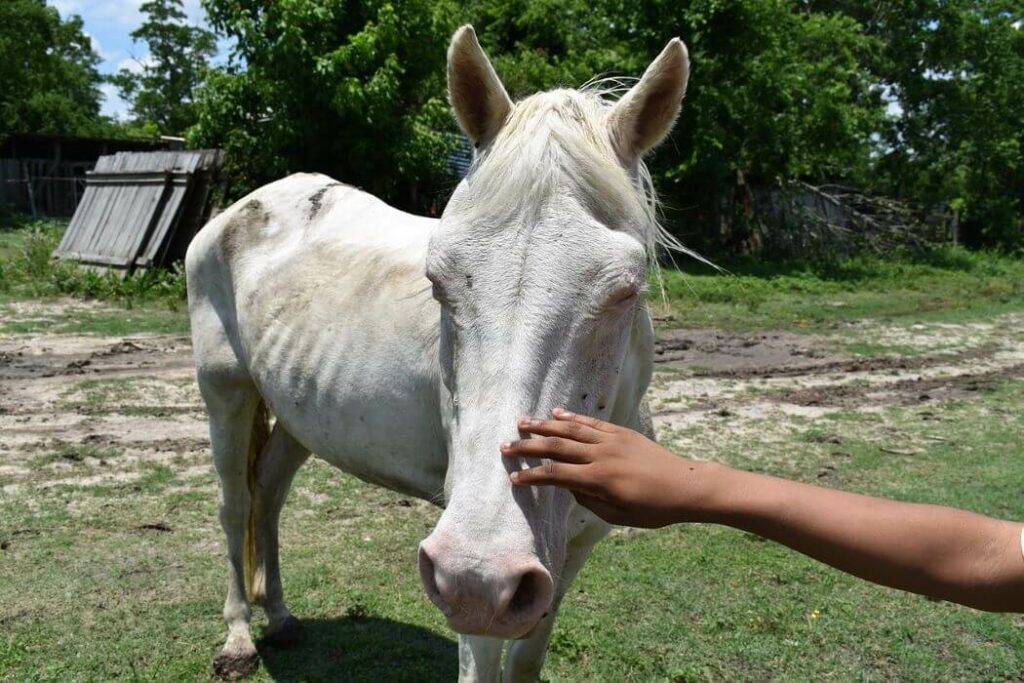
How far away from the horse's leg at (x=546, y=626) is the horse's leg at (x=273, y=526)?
1248mm

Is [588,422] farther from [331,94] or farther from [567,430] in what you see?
[331,94]

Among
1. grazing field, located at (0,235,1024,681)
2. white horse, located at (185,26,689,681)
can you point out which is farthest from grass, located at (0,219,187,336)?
white horse, located at (185,26,689,681)

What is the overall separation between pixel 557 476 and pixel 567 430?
0.08 meters

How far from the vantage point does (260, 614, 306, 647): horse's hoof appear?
11.6ft

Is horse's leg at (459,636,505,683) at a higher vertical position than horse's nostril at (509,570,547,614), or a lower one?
lower

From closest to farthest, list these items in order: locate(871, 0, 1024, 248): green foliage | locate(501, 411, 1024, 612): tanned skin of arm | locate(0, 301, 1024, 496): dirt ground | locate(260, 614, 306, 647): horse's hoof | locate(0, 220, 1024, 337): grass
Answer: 1. locate(501, 411, 1024, 612): tanned skin of arm
2. locate(260, 614, 306, 647): horse's hoof
3. locate(0, 301, 1024, 496): dirt ground
4. locate(0, 220, 1024, 337): grass
5. locate(871, 0, 1024, 248): green foliage

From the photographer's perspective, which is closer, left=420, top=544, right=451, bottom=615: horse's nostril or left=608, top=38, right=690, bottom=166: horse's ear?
left=420, top=544, right=451, bottom=615: horse's nostril

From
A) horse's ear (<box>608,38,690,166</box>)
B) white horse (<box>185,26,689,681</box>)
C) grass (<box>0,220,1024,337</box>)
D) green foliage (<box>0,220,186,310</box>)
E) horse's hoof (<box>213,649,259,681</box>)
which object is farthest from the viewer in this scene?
green foliage (<box>0,220,186,310</box>)

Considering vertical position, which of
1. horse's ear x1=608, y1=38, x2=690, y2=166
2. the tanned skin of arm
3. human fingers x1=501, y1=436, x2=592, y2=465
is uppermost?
horse's ear x1=608, y1=38, x2=690, y2=166

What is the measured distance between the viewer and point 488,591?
4.75 feet

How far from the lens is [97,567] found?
3.93 m

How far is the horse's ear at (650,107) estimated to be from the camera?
2.00m

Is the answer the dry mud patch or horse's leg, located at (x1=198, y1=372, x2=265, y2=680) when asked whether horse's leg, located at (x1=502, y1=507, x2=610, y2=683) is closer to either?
horse's leg, located at (x1=198, y1=372, x2=265, y2=680)

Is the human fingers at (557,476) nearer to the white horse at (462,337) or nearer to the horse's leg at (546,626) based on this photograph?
the white horse at (462,337)
